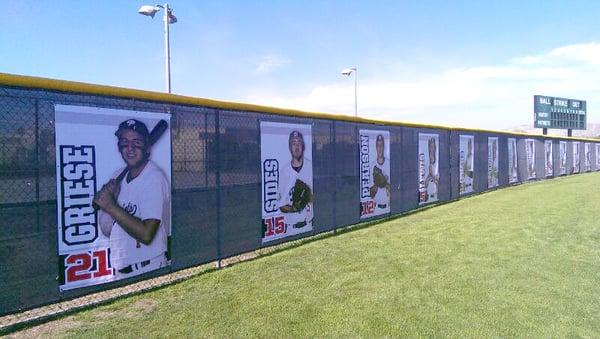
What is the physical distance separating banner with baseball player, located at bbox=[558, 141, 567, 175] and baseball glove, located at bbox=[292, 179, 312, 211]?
23296 mm

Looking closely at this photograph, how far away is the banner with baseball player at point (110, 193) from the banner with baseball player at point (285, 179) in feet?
6.17

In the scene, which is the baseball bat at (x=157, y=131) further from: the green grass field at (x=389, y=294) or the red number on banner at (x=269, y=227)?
the red number on banner at (x=269, y=227)

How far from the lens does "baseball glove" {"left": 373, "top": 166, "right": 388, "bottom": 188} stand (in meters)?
10.1

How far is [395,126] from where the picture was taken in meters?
10.9

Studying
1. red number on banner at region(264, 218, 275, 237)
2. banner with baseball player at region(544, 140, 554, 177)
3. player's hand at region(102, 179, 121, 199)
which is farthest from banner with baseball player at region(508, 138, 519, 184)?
player's hand at region(102, 179, 121, 199)

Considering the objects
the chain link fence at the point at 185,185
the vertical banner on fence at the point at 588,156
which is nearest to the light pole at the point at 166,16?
the chain link fence at the point at 185,185

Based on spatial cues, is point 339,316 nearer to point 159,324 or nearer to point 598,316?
point 159,324

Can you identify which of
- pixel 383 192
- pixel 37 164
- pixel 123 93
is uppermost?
pixel 123 93

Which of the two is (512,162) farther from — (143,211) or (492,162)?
(143,211)

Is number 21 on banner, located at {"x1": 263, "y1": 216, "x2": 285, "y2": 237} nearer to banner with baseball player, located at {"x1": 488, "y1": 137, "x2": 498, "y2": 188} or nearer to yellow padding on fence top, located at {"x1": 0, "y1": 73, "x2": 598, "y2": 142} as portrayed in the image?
yellow padding on fence top, located at {"x1": 0, "y1": 73, "x2": 598, "y2": 142}

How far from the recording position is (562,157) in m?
26.1

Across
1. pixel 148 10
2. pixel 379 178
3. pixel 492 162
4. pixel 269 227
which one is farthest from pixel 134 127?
pixel 492 162

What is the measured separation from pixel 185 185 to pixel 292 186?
2.25 m

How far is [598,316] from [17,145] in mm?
6116
